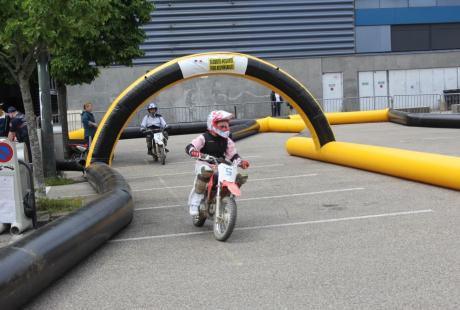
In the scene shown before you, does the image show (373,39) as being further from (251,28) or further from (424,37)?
(251,28)

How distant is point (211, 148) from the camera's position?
8219 millimetres

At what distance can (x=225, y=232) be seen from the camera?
7.42 meters

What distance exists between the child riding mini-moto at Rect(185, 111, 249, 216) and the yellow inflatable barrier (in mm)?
3793

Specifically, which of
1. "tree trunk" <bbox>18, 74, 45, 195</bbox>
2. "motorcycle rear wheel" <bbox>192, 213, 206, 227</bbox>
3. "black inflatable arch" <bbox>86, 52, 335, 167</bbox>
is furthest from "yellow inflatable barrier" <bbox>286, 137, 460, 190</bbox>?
"tree trunk" <bbox>18, 74, 45, 195</bbox>

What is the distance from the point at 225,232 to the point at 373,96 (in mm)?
30229

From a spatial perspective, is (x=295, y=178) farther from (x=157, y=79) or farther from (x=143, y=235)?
(x=143, y=235)

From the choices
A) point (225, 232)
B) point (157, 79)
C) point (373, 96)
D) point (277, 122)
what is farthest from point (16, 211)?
point (373, 96)

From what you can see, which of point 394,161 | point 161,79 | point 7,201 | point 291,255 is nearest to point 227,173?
point 291,255

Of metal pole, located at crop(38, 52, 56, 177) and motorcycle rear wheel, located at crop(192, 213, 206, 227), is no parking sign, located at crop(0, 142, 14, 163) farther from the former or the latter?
metal pole, located at crop(38, 52, 56, 177)

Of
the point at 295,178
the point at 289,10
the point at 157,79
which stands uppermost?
the point at 289,10

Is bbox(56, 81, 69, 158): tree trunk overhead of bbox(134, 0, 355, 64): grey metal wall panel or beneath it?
beneath

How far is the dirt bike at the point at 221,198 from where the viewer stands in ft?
24.3

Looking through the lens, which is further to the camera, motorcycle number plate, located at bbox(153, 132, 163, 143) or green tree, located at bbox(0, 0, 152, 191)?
motorcycle number plate, located at bbox(153, 132, 163, 143)

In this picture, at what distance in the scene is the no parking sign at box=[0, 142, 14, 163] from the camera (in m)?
8.45
